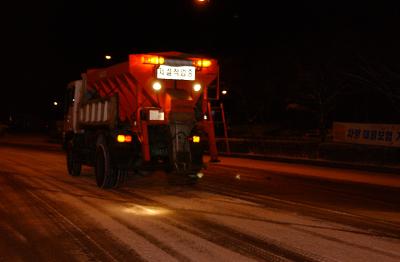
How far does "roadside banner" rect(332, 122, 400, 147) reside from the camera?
24750 mm

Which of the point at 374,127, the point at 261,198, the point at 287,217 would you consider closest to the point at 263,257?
the point at 287,217

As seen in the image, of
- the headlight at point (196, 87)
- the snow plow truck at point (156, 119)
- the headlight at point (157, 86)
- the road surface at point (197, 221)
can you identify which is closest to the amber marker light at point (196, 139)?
the snow plow truck at point (156, 119)

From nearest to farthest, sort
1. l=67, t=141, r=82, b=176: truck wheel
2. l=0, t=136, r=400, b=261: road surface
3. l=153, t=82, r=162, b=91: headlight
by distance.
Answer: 1. l=0, t=136, r=400, b=261: road surface
2. l=153, t=82, r=162, b=91: headlight
3. l=67, t=141, r=82, b=176: truck wheel

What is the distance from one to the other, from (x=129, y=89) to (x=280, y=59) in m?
29.9

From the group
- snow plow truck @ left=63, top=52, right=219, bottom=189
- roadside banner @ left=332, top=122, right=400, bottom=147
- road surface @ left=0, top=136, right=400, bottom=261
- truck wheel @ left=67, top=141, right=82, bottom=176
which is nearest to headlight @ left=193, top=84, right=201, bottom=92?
snow plow truck @ left=63, top=52, right=219, bottom=189

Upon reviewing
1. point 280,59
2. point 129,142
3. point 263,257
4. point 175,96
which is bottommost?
point 263,257

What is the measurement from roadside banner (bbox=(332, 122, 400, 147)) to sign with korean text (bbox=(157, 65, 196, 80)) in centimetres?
1239

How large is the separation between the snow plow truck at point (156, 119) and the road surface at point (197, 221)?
71 cm

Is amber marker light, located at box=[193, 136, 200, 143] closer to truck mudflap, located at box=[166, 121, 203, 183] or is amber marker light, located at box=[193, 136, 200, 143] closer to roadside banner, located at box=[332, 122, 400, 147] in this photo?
truck mudflap, located at box=[166, 121, 203, 183]

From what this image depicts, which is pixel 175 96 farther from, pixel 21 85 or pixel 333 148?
pixel 21 85

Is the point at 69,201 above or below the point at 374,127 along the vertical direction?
below

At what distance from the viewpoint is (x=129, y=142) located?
47.8ft

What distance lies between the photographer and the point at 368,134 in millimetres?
26172

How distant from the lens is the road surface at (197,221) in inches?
307
